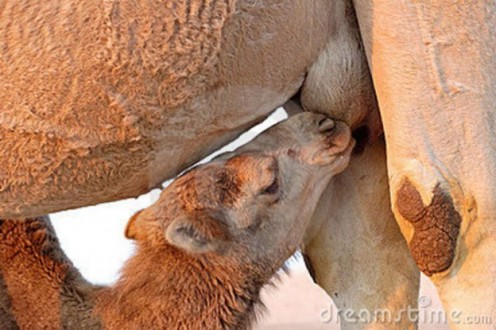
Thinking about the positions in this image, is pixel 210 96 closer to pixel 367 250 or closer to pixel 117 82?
pixel 117 82

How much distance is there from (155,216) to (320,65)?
0.80 meters

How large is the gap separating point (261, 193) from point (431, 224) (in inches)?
28.7

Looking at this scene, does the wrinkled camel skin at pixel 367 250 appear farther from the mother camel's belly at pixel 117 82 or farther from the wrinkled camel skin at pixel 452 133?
the mother camel's belly at pixel 117 82

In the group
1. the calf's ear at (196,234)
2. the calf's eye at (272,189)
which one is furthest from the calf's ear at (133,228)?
the calf's eye at (272,189)

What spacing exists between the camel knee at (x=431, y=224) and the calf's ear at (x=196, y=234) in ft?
2.14

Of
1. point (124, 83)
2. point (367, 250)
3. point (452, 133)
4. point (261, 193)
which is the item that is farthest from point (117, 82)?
point (367, 250)

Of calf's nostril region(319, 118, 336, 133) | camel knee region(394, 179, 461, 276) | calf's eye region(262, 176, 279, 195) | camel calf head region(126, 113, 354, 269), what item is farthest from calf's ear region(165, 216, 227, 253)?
camel knee region(394, 179, 461, 276)

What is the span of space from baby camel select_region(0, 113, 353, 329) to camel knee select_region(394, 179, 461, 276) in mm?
496

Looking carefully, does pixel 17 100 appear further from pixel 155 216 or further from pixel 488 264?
pixel 488 264

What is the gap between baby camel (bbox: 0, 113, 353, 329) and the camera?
377 centimetres

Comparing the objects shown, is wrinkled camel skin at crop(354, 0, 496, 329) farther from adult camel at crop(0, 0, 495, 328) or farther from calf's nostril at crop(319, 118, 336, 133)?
calf's nostril at crop(319, 118, 336, 133)

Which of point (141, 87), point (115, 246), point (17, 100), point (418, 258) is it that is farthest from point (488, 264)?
point (115, 246)

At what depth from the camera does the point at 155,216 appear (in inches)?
152

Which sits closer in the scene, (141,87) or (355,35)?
(141,87)
